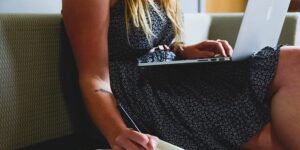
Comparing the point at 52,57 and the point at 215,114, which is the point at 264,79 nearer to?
the point at 215,114

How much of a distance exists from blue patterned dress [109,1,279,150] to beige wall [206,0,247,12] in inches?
60.1

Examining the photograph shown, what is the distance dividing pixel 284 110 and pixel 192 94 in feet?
0.63

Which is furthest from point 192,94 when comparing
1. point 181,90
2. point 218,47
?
point 218,47

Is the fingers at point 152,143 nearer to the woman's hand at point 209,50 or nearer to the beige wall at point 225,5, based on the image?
the woman's hand at point 209,50

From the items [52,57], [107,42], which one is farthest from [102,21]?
[52,57]

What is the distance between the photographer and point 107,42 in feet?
2.74

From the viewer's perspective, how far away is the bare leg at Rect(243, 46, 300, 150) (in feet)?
2.45

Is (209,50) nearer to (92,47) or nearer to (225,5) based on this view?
(92,47)

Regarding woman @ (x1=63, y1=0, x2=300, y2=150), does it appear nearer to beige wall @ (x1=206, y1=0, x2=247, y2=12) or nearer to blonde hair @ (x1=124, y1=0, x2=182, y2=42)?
blonde hair @ (x1=124, y1=0, x2=182, y2=42)

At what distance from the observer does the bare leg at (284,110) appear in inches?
29.4

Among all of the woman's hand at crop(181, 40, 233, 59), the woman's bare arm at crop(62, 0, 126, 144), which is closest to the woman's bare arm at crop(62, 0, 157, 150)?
the woman's bare arm at crop(62, 0, 126, 144)

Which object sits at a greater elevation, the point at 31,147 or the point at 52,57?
the point at 52,57

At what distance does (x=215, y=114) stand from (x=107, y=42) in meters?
0.28

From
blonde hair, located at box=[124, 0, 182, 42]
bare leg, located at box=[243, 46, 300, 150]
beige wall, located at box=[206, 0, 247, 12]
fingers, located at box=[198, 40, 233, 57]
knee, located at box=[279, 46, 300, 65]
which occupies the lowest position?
beige wall, located at box=[206, 0, 247, 12]
